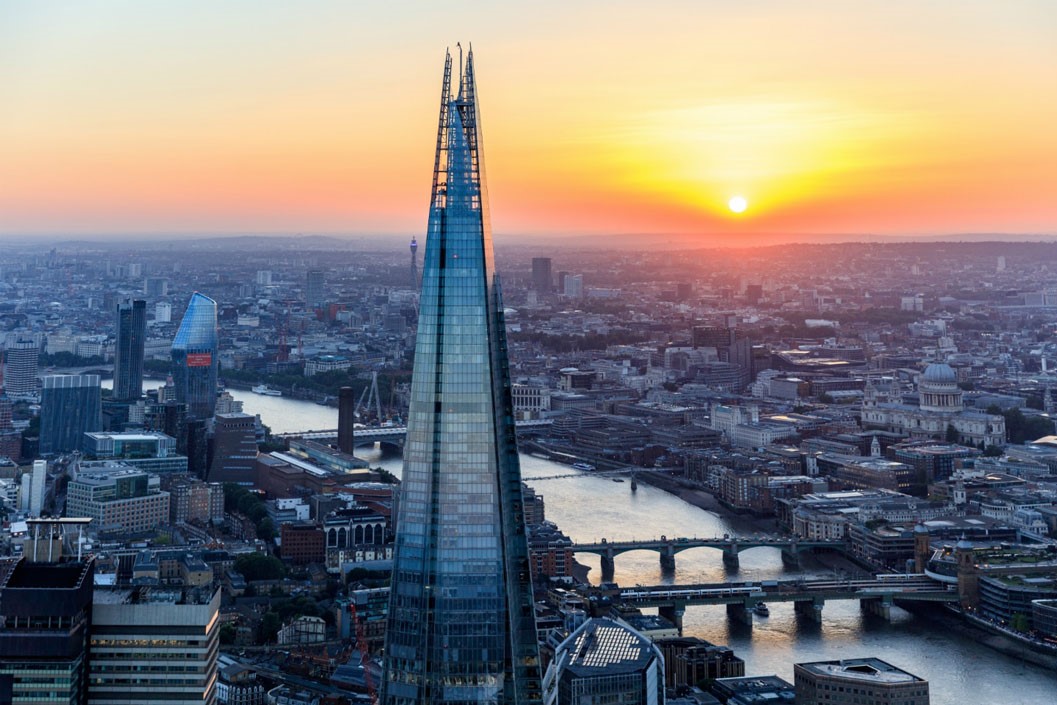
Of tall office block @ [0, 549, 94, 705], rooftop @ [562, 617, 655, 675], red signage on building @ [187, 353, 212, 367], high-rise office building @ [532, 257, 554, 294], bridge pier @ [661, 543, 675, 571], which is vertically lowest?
bridge pier @ [661, 543, 675, 571]

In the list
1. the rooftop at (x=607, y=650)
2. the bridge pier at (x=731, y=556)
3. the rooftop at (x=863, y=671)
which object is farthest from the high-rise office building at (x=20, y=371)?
the rooftop at (x=863, y=671)

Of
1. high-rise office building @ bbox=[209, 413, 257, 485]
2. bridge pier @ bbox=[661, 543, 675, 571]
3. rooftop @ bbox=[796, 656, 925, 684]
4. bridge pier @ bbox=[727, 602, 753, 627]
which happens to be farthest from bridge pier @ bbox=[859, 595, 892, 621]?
high-rise office building @ bbox=[209, 413, 257, 485]

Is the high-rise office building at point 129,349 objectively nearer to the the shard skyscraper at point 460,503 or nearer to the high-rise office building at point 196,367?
the high-rise office building at point 196,367

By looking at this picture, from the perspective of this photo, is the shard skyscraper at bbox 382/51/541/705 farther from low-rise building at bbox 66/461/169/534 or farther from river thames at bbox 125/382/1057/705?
low-rise building at bbox 66/461/169/534

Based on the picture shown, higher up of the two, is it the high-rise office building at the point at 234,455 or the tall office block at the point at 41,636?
the tall office block at the point at 41,636

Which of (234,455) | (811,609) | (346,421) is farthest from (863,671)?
(346,421)

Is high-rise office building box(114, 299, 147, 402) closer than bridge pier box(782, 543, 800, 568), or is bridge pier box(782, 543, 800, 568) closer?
bridge pier box(782, 543, 800, 568)
